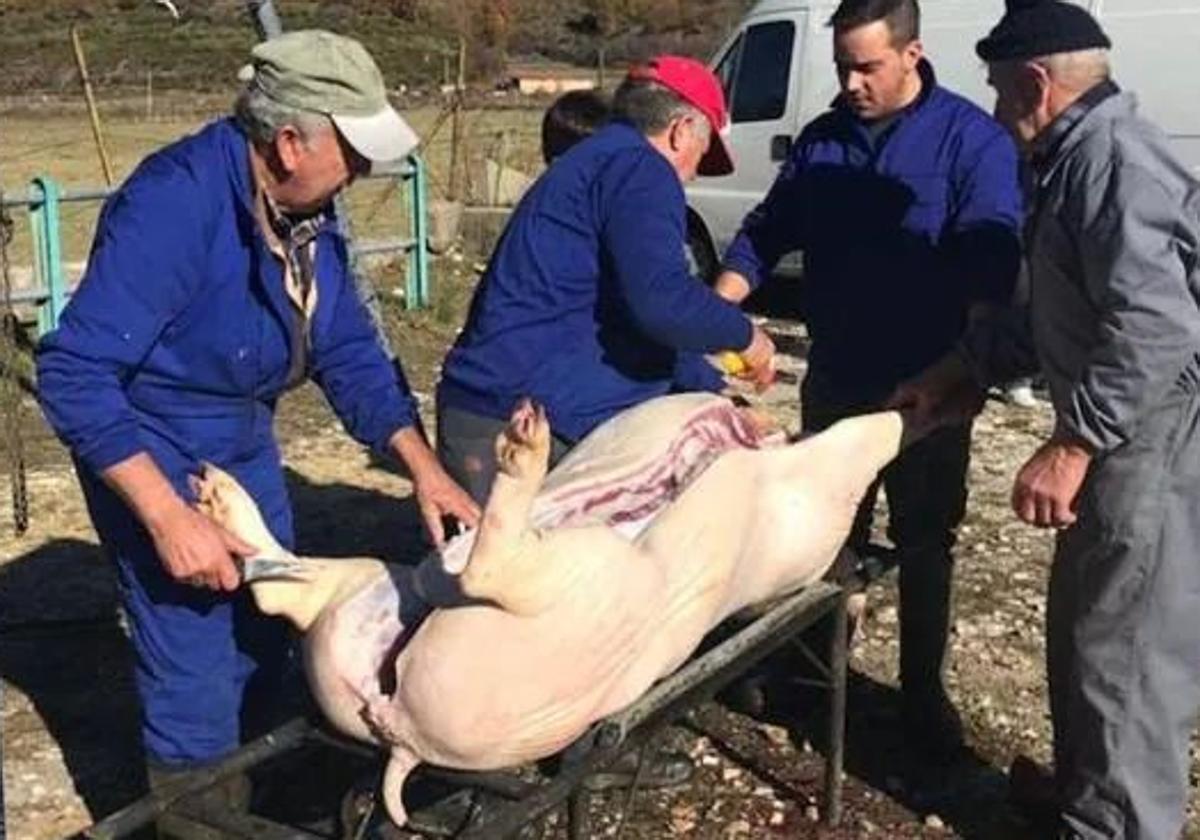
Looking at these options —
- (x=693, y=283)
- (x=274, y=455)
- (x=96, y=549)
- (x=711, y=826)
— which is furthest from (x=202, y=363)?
(x=96, y=549)

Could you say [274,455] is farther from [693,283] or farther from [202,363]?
[693,283]

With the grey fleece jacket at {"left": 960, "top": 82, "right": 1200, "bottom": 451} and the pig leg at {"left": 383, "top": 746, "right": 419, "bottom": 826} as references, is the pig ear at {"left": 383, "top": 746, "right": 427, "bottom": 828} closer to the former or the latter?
the pig leg at {"left": 383, "top": 746, "right": 419, "bottom": 826}

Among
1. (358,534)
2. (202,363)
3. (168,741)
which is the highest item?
(202,363)

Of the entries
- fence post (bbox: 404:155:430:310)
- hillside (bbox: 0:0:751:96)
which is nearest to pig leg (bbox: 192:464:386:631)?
fence post (bbox: 404:155:430:310)

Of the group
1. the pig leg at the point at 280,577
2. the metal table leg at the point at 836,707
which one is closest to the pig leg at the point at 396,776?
the pig leg at the point at 280,577

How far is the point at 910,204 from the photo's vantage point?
399 cm

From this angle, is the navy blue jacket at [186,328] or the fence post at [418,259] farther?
the fence post at [418,259]

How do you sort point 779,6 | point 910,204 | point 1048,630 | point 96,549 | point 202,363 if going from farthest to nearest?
1. point 779,6
2. point 96,549
3. point 910,204
4. point 1048,630
5. point 202,363

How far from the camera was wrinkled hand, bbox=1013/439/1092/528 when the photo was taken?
3320 mm

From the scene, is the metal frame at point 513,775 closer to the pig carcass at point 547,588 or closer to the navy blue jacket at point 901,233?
the pig carcass at point 547,588

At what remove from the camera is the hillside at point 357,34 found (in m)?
36.2

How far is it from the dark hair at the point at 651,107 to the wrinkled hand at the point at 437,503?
876mm

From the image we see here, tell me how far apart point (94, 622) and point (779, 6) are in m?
6.97

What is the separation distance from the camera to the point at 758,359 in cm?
383
